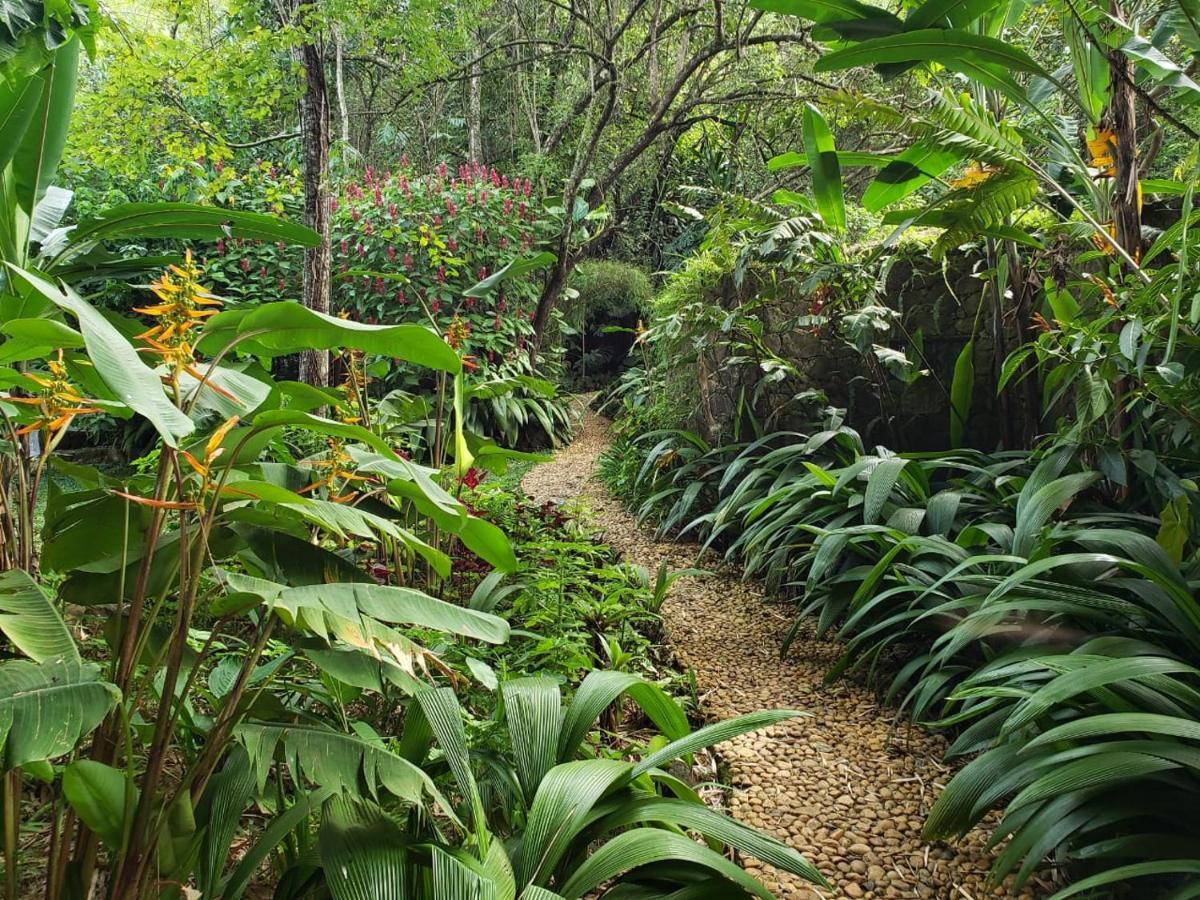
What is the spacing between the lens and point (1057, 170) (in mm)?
2871

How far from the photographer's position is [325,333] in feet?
3.70

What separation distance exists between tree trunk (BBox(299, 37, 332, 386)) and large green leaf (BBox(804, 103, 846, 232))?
6.63 feet

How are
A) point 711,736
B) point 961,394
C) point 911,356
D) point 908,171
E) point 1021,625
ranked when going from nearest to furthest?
point 711,736, point 1021,625, point 908,171, point 961,394, point 911,356

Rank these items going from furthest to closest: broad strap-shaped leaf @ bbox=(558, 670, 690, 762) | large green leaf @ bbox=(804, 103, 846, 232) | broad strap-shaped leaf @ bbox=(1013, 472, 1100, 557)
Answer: large green leaf @ bbox=(804, 103, 846, 232) → broad strap-shaped leaf @ bbox=(1013, 472, 1100, 557) → broad strap-shaped leaf @ bbox=(558, 670, 690, 762)

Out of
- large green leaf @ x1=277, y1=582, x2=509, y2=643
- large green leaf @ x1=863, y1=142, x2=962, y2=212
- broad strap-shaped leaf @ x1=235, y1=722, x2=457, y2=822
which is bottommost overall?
broad strap-shaped leaf @ x1=235, y1=722, x2=457, y2=822

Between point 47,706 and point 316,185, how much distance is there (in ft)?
9.76

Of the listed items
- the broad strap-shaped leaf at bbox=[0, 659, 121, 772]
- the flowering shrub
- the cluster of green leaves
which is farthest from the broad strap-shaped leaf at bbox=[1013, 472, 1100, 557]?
the flowering shrub

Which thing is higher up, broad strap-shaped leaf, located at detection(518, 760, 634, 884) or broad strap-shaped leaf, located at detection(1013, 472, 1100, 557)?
broad strap-shaped leaf, located at detection(1013, 472, 1100, 557)

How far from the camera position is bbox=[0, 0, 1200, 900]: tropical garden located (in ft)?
3.44

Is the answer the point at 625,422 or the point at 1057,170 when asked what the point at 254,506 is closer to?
the point at 1057,170

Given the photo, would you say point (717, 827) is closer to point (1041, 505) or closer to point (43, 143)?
Answer: point (1041, 505)

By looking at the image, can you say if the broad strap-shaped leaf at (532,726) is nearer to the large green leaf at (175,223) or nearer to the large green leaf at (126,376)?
the large green leaf at (126,376)

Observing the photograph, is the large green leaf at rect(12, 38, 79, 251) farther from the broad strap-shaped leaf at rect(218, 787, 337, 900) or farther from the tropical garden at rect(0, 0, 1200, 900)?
the broad strap-shaped leaf at rect(218, 787, 337, 900)

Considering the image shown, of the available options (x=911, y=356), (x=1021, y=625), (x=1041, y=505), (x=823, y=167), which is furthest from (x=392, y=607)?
(x=911, y=356)
